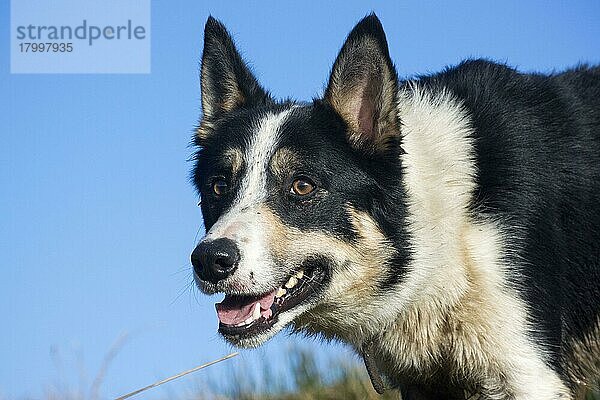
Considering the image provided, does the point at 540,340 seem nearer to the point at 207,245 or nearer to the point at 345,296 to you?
the point at 345,296

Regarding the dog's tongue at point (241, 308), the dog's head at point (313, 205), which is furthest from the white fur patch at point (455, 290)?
the dog's tongue at point (241, 308)

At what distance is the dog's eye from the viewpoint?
5.00m

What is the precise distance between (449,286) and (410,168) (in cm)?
62

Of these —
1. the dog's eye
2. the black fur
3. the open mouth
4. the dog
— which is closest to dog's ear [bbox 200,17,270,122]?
the dog

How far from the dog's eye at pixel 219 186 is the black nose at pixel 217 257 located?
1.81 ft

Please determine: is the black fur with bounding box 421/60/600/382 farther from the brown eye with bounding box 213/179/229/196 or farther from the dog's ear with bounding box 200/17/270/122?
the brown eye with bounding box 213/179/229/196

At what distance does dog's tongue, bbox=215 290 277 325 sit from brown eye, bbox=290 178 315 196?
493mm

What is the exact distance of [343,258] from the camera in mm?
4867

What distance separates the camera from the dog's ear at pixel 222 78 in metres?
5.53

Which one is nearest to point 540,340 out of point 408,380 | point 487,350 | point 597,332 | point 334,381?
point 487,350

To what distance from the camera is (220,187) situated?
502cm

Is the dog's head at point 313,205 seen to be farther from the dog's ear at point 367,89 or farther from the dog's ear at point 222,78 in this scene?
the dog's ear at point 222,78

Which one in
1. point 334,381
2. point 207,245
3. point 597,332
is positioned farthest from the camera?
point 334,381

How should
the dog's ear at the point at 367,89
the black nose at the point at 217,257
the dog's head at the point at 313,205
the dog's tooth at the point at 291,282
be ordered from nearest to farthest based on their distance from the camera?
1. the black nose at the point at 217,257
2. the dog's head at the point at 313,205
3. the dog's tooth at the point at 291,282
4. the dog's ear at the point at 367,89
